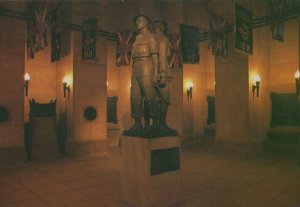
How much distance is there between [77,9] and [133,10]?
4.45 meters

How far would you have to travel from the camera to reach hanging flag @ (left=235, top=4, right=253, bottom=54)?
962cm

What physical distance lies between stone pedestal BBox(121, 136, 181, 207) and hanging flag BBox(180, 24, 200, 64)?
6986 millimetres

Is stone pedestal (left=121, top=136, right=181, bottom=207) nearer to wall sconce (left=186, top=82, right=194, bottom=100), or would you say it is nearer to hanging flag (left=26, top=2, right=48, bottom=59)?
hanging flag (left=26, top=2, right=48, bottom=59)

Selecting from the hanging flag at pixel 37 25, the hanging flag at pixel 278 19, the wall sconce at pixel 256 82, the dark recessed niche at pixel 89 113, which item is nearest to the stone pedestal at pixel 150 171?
the hanging flag at pixel 37 25

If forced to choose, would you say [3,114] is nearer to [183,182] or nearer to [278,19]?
[183,182]

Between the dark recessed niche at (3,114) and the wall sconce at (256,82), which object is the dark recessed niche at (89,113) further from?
the wall sconce at (256,82)

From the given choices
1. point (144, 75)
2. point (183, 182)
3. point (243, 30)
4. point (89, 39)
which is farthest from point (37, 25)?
point (243, 30)

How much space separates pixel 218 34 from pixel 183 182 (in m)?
6.53

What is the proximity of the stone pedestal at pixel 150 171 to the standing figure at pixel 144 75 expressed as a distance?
375 mm

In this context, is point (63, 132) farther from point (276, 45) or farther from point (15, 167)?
point (276, 45)

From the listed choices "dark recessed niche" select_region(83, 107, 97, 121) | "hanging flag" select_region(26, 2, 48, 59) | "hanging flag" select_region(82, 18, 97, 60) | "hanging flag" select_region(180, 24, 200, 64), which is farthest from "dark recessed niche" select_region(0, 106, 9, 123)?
"hanging flag" select_region(180, 24, 200, 64)

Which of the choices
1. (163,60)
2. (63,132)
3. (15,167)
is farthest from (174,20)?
(15,167)

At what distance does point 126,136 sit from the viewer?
6094 millimetres

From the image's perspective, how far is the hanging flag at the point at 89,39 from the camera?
37.1 feet
